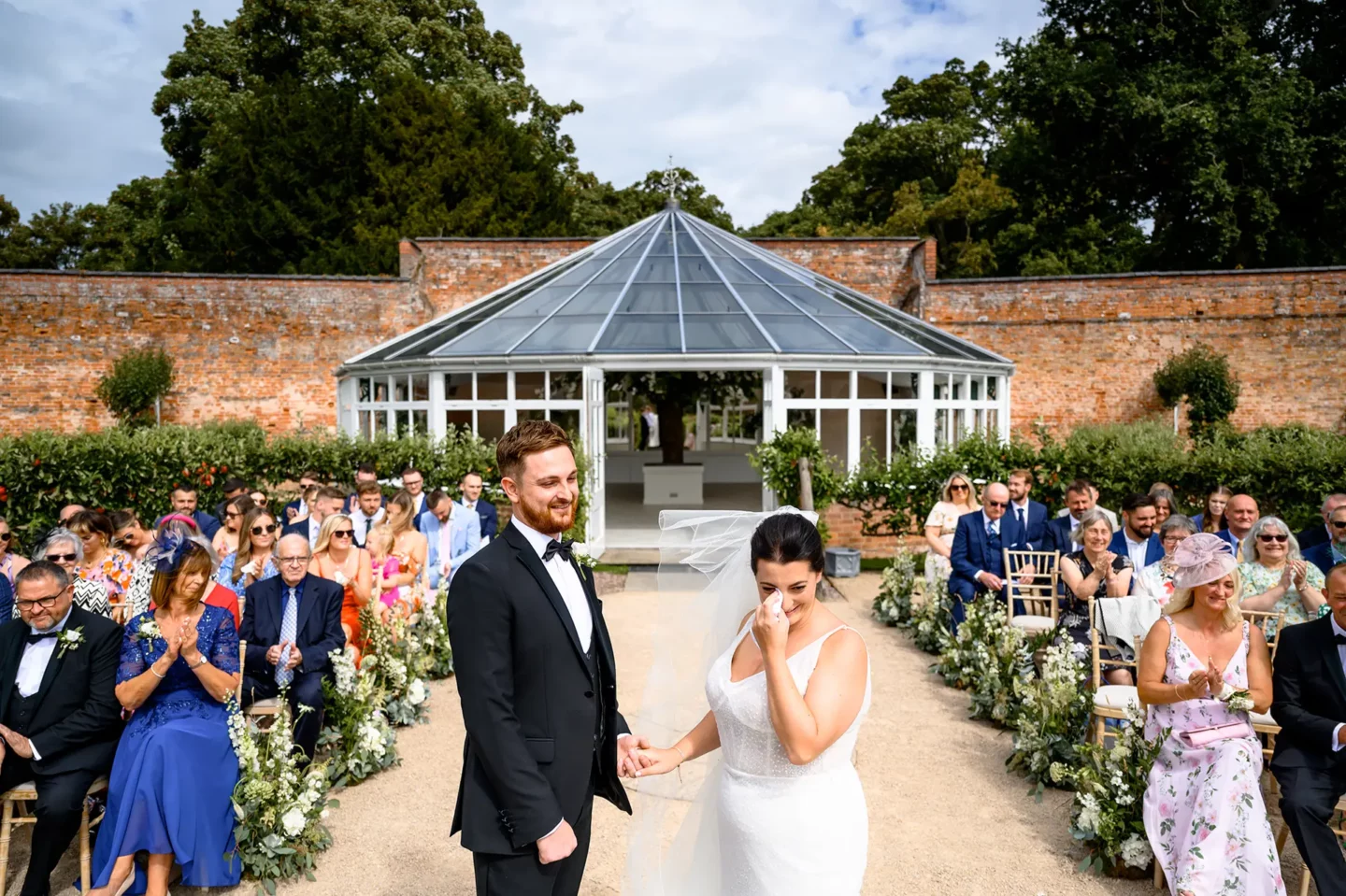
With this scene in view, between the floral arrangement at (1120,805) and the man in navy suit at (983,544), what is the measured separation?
125 inches

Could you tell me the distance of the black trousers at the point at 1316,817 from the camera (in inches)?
139

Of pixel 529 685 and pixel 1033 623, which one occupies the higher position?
pixel 529 685

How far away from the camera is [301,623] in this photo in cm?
484

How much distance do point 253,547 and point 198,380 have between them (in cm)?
1435

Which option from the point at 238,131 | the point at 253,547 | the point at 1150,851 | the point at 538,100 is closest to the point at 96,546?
the point at 253,547

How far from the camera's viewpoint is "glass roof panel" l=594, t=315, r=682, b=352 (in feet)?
40.7

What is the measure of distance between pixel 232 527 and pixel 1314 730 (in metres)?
7.07

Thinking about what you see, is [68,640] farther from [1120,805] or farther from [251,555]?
[1120,805]

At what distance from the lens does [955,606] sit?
7.82 m

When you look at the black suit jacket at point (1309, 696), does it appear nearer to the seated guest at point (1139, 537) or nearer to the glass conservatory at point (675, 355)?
the seated guest at point (1139, 537)

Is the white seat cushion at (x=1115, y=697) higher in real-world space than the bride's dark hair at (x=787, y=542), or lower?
lower

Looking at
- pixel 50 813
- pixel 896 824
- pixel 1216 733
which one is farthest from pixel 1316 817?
pixel 50 813

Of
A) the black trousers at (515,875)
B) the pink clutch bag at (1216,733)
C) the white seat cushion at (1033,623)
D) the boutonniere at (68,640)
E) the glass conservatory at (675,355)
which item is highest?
the glass conservatory at (675,355)

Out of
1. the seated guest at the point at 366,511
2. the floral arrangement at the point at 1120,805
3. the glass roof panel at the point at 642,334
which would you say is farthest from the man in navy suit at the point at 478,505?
the floral arrangement at the point at 1120,805
